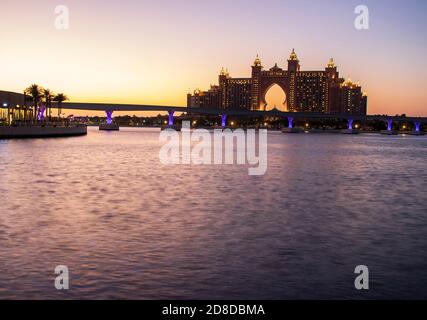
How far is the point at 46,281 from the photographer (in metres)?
9.74

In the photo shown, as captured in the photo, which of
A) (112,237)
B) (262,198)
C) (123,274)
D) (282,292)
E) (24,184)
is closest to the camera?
(282,292)

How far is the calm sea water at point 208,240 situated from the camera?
31.7 ft

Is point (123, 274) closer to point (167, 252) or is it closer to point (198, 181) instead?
point (167, 252)

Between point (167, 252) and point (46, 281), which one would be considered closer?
point (46, 281)

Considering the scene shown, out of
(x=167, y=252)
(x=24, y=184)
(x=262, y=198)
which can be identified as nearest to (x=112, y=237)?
(x=167, y=252)

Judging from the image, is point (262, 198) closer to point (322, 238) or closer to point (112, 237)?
point (322, 238)

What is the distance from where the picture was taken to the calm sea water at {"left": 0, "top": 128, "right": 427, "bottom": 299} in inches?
380

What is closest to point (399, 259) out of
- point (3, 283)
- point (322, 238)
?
point (322, 238)

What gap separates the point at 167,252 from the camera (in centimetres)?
1213

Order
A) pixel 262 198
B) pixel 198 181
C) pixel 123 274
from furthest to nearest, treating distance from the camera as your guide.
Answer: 1. pixel 198 181
2. pixel 262 198
3. pixel 123 274

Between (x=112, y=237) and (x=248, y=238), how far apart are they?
126 inches

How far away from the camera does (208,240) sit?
13.7 meters
